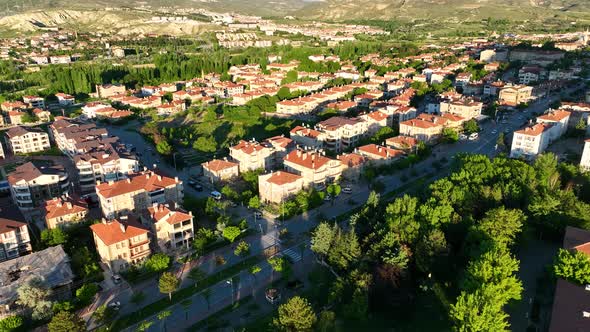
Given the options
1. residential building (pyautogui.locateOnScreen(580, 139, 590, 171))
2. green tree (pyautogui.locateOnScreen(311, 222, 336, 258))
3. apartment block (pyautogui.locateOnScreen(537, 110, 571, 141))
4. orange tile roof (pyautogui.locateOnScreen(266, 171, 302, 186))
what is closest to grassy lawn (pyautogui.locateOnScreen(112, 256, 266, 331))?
green tree (pyautogui.locateOnScreen(311, 222, 336, 258))

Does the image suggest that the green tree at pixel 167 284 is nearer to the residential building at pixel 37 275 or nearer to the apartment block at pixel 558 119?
the residential building at pixel 37 275

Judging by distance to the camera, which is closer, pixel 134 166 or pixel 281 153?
pixel 134 166

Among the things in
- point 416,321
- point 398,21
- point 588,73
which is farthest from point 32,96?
point 398,21

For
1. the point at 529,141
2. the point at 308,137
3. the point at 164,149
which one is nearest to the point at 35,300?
the point at 164,149

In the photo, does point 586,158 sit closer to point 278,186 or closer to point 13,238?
point 278,186

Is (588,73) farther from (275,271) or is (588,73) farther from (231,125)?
(275,271)

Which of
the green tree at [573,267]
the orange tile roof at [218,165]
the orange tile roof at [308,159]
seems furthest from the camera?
the orange tile roof at [218,165]

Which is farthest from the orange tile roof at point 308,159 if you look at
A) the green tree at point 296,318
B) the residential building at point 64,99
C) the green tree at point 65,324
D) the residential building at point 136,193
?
the residential building at point 64,99
